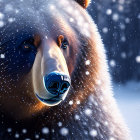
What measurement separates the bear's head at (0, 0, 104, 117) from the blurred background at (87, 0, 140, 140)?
16.1ft

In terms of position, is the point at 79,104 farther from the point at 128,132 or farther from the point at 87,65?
the point at 128,132

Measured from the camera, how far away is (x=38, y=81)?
7.04ft

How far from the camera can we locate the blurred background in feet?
24.6

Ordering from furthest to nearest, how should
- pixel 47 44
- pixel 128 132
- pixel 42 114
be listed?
pixel 128 132 < pixel 42 114 < pixel 47 44

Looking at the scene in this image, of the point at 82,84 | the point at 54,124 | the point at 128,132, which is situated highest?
the point at 82,84

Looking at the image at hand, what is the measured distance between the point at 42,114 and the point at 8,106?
0.23 m

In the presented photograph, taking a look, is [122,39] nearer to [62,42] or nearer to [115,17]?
[115,17]

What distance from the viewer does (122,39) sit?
7.83 metres

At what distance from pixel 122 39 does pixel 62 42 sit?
5.58m

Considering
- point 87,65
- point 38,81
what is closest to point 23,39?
point 38,81

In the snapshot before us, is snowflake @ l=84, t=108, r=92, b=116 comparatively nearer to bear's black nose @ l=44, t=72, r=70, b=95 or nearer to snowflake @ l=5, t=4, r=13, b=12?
bear's black nose @ l=44, t=72, r=70, b=95

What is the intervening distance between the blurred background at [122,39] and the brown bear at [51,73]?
4706 millimetres

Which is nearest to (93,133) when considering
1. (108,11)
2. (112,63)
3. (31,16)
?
(31,16)

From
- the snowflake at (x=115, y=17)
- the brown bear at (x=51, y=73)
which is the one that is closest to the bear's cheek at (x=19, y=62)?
the brown bear at (x=51, y=73)
